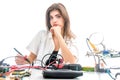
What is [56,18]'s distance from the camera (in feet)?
5.85

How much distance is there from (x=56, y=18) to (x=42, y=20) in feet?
1.53

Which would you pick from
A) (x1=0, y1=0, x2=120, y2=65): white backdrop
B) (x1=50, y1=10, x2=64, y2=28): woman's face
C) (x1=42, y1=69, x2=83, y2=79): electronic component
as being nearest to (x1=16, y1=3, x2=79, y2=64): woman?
(x1=50, y1=10, x2=64, y2=28): woman's face

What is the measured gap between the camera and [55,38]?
70.1 inches

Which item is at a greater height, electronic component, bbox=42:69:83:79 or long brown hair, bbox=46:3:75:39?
long brown hair, bbox=46:3:75:39

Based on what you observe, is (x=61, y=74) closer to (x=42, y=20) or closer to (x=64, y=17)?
(x=64, y=17)

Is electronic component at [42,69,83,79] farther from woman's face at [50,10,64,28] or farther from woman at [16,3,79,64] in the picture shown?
woman's face at [50,10,64,28]

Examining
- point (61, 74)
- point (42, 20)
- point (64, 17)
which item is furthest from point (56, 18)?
point (61, 74)

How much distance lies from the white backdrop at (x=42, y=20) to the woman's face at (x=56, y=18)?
0.43 meters

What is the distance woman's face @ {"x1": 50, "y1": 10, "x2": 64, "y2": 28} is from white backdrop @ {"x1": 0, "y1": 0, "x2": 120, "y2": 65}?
0.43 meters

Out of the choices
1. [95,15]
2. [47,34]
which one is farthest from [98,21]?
[47,34]

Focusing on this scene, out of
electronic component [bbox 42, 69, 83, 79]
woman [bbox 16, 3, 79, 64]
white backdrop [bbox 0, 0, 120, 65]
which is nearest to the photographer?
electronic component [bbox 42, 69, 83, 79]

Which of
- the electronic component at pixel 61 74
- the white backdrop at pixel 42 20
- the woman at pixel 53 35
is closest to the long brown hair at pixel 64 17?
the woman at pixel 53 35

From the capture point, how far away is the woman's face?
5.83 ft

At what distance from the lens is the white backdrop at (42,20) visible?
84.9 inches
